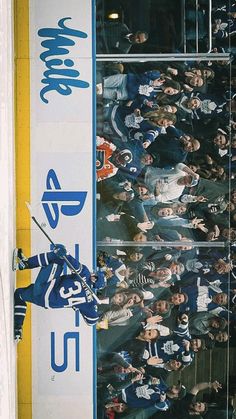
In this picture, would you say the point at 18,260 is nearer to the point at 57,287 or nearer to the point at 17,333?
the point at 57,287

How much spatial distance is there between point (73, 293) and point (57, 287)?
0.39 feet

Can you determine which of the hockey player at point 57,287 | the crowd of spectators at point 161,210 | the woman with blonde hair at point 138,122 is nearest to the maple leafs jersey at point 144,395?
the crowd of spectators at point 161,210

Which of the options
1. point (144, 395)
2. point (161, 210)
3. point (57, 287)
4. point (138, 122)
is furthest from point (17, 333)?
point (138, 122)

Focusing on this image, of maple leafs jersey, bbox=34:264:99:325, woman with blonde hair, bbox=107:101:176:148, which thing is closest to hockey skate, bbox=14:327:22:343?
maple leafs jersey, bbox=34:264:99:325

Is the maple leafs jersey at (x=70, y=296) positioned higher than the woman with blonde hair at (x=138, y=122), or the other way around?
the woman with blonde hair at (x=138, y=122)

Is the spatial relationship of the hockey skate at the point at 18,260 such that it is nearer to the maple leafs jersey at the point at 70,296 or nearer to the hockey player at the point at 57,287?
the hockey player at the point at 57,287

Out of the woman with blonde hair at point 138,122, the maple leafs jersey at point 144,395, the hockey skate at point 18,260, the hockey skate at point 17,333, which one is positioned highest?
the woman with blonde hair at point 138,122

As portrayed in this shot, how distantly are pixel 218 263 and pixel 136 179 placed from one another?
0.85 metres

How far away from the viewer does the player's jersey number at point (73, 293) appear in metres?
4.36

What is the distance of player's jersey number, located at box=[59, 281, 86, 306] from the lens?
4359mm

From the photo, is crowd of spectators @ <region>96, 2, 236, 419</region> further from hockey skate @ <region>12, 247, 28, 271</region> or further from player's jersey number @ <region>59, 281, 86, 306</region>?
hockey skate @ <region>12, 247, 28, 271</region>

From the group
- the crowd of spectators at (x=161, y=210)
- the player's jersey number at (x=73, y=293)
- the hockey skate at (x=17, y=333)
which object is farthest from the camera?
the crowd of spectators at (x=161, y=210)

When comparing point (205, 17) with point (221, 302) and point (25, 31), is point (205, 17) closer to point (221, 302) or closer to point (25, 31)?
point (25, 31)

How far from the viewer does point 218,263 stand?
15.7 ft
